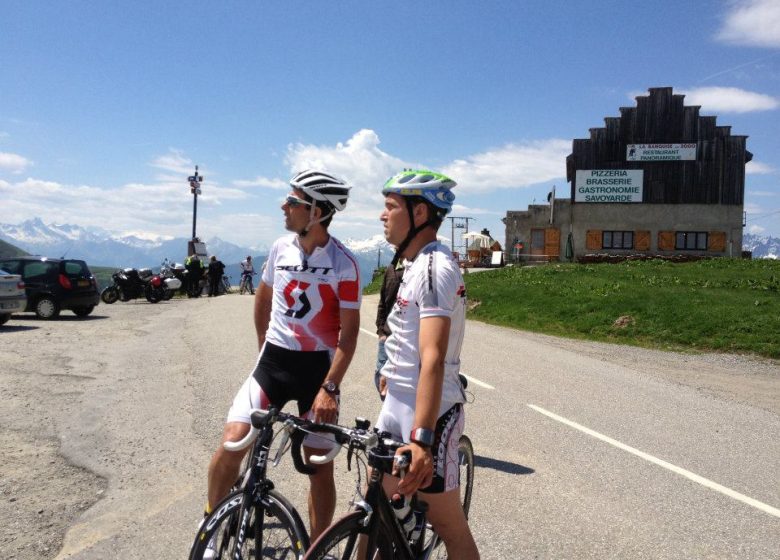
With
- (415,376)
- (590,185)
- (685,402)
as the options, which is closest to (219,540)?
(415,376)

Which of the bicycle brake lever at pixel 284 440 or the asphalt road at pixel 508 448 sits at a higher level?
the bicycle brake lever at pixel 284 440

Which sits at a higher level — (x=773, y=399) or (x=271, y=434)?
(x=271, y=434)

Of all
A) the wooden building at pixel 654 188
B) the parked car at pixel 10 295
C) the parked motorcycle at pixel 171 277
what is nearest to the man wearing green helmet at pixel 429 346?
the parked car at pixel 10 295

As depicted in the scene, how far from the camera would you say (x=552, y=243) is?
47.3 meters

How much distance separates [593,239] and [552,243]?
2938 mm

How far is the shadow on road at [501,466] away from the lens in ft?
18.6

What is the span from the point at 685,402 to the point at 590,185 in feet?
131

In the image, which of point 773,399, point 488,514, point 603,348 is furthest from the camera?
point 603,348

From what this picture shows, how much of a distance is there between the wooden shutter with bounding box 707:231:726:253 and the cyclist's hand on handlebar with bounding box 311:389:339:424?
156 ft

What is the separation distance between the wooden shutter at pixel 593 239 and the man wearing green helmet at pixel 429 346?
4603 centimetres

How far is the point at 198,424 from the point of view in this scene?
22.8 ft

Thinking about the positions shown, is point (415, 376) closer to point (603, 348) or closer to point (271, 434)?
point (271, 434)

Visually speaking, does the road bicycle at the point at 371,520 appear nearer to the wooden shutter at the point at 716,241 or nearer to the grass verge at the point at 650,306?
the grass verge at the point at 650,306

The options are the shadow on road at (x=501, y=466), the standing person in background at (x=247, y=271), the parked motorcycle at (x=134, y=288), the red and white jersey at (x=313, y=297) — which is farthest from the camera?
the standing person in background at (x=247, y=271)
